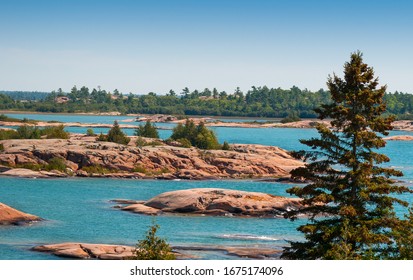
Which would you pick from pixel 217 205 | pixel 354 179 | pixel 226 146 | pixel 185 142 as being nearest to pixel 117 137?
pixel 185 142

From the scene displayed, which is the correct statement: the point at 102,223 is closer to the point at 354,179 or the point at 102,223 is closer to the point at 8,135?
the point at 354,179

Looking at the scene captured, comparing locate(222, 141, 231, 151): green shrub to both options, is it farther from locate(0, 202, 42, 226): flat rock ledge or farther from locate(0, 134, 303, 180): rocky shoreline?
locate(0, 202, 42, 226): flat rock ledge

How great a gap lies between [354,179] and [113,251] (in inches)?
681

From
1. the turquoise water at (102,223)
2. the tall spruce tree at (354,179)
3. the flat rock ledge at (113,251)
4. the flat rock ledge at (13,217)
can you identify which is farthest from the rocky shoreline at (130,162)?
the tall spruce tree at (354,179)

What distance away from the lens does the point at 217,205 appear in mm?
63281

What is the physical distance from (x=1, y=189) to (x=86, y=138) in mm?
36109

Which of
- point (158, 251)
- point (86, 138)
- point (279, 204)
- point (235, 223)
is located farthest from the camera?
point (86, 138)

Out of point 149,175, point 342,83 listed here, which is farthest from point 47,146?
point 342,83

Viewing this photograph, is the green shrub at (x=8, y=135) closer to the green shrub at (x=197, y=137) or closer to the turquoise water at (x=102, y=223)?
the green shrub at (x=197, y=137)

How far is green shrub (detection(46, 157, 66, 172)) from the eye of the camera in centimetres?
8881

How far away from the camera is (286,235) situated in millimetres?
54156
